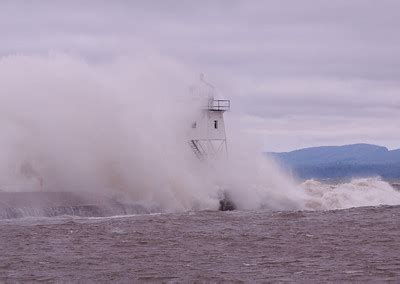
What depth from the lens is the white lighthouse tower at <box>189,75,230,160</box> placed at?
57.0 meters

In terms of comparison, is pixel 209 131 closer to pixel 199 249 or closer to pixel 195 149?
pixel 195 149

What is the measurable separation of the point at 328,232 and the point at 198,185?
21.2 metres

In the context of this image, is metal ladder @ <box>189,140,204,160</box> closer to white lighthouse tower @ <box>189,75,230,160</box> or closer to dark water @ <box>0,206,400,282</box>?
white lighthouse tower @ <box>189,75,230,160</box>

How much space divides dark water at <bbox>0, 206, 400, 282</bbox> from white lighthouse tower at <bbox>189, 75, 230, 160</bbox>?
17.0 meters

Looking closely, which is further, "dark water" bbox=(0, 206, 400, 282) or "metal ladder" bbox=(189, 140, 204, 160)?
"metal ladder" bbox=(189, 140, 204, 160)

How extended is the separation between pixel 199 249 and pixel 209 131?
3079cm

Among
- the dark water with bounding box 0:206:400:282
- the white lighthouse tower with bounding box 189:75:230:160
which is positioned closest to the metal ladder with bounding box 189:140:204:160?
the white lighthouse tower with bounding box 189:75:230:160

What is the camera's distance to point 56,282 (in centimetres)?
2073

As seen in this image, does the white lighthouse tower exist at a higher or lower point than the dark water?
higher

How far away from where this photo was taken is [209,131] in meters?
57.7

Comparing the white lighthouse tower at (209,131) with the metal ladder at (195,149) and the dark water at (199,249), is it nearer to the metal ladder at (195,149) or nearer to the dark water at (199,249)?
the metal ladder at (195,149)

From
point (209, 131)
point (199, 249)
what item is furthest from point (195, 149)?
point (199, 249)

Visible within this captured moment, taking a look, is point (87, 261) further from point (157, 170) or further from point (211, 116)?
point (211, 116)

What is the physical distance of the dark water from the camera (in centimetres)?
2194
